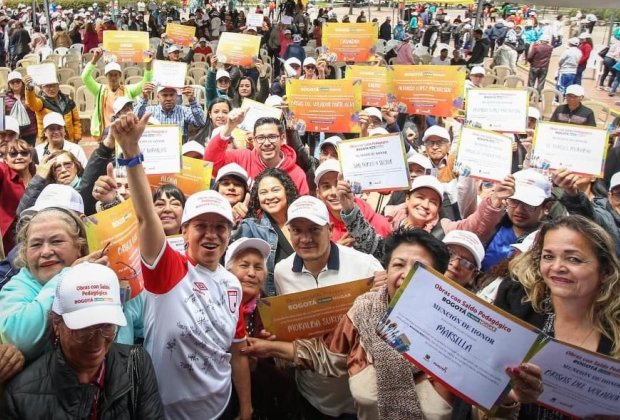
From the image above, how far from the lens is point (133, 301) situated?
279 centimetres

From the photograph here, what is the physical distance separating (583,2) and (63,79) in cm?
1325

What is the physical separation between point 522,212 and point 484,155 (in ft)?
2.83

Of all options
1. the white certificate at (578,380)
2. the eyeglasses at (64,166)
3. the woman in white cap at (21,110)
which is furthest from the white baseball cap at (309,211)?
the woman in white cap at (21,110)

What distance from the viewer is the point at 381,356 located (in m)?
2.37

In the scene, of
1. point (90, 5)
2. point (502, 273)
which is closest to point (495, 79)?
point (502, 273)

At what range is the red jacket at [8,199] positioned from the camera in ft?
14.0

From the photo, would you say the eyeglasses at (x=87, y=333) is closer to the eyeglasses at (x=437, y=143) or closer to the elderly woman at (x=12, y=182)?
the elderly woman at (x=12, y=182)

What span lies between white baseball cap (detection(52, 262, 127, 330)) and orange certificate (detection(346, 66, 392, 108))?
5.26 meters

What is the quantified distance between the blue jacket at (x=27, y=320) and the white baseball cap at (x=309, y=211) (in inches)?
52.1

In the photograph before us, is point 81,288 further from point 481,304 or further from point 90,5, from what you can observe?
point 90,5

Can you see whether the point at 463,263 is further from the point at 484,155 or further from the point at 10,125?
the point at 10,125

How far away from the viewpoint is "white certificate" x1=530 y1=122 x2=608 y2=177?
178 inches

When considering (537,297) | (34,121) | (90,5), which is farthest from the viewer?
(90,5)

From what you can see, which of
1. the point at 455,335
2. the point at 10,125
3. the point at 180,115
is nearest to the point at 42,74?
the point at 180,115
